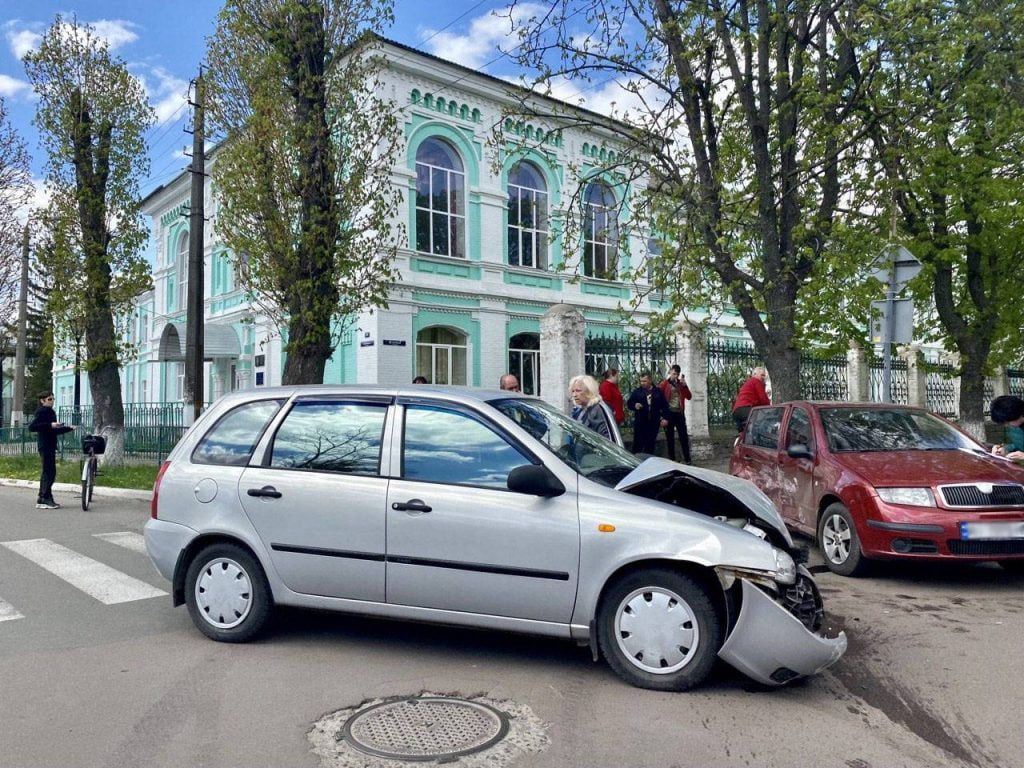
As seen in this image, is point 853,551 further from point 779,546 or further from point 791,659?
point 791,659

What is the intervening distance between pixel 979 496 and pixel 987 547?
0.40 meters

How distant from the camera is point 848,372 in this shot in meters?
19.7

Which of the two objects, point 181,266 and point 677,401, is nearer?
point 677,401

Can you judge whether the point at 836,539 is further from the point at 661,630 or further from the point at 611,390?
the point at 611,390

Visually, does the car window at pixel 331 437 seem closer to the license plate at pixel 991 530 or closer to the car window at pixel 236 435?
the car window at pixel 236 435

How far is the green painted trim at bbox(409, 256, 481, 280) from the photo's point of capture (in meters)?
21.5

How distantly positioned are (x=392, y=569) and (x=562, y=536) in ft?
3.50

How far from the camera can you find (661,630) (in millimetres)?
4379

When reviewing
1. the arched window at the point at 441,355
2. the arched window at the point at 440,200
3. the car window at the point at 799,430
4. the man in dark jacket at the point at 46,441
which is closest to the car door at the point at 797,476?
the car window at the point at 799,430

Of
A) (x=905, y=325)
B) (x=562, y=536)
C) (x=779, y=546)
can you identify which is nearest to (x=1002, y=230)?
(x=905, y=325)

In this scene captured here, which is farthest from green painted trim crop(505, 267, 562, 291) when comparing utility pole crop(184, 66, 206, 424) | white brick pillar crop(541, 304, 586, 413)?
utility pole crop(184, 66, 206, 424)

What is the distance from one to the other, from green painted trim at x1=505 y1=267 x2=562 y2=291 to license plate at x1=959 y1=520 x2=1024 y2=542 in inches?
712


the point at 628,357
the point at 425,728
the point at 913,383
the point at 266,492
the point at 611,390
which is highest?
the point at 628,357

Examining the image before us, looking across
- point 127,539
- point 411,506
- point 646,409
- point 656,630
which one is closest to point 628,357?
point 646,409
